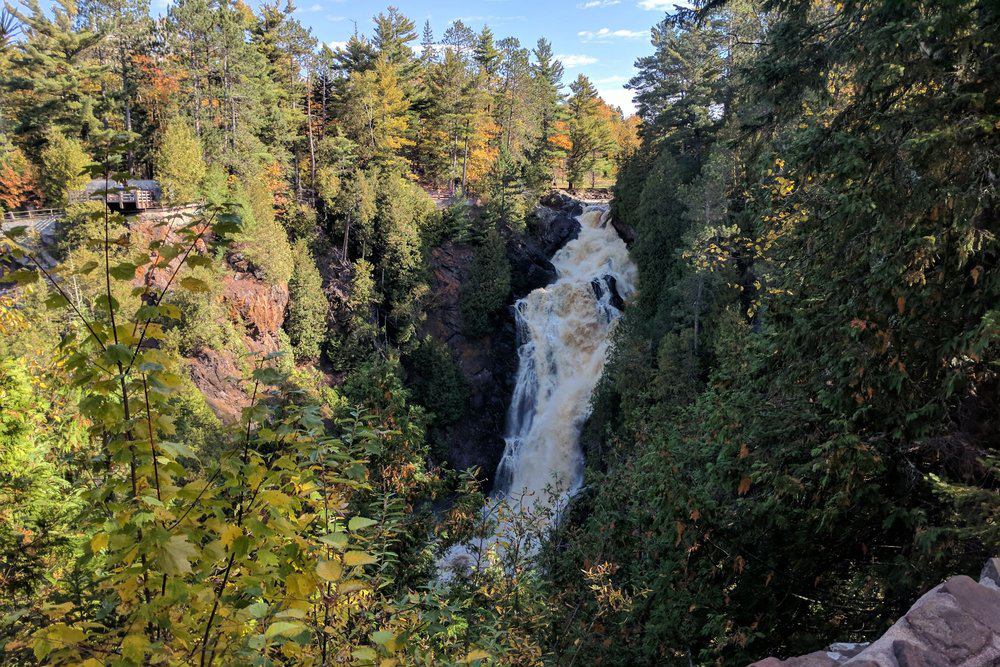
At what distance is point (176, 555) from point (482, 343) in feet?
97.4

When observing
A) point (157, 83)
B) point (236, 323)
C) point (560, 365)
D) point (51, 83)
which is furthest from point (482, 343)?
point (51, 83)

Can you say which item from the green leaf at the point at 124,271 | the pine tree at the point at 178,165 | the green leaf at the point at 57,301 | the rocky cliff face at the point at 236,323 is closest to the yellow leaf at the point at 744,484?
the green leaf at the point at 124,271

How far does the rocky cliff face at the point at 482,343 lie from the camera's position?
2864cm

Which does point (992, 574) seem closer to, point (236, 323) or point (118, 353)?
Result: point (118, 353)

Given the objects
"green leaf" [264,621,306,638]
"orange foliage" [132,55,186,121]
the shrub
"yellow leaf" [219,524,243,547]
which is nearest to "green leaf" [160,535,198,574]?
"yellow leaf" [219,524,243,547]

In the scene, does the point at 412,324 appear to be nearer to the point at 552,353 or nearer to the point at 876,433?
the point at 552,353

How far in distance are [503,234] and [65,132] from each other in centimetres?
2482

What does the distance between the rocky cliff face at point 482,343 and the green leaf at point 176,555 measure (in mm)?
25459

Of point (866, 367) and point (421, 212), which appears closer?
point (866, 367)

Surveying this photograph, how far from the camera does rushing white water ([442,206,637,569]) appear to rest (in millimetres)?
26250

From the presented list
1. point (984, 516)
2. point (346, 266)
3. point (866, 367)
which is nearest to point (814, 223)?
point (866, 367)

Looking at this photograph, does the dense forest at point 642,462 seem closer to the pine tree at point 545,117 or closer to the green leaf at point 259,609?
the green leaf at point 259,609

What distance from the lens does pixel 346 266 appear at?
30.1m

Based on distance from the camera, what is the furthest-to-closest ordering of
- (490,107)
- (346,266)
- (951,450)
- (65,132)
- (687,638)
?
(490,107) < (346,266) < (65,132) < (687,638) < (951,450)
